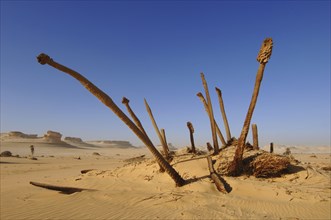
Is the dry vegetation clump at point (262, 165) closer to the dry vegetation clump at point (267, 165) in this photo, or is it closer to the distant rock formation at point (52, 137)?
the dry vegetation clump at point (267, 165)

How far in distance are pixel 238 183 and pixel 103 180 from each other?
450 centimetres

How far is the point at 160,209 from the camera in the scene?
5.42 metres

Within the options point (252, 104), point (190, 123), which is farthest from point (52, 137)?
point (252, 104)

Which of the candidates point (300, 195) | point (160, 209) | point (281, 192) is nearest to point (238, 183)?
point (281, 192)

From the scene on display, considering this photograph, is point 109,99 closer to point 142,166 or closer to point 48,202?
point 48,202

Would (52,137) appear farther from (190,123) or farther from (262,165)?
(262,165)

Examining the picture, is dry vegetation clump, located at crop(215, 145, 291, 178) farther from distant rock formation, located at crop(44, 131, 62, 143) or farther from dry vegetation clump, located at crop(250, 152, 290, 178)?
distant rock formation, located at crop(44, 131, 62, 143)

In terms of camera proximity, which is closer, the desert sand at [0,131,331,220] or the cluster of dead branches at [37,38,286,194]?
the desert sand at [0,131,331,220]

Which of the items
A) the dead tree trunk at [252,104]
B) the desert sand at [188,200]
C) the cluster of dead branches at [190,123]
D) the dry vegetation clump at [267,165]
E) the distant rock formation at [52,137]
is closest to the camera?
the desert sand at [188,200]

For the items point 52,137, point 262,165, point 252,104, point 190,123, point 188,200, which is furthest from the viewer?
point 52,137

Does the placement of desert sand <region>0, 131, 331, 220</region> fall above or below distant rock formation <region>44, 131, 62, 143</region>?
below

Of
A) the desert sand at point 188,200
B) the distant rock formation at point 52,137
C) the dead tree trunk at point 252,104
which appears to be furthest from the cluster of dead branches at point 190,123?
the distant rock formation at point 52,137

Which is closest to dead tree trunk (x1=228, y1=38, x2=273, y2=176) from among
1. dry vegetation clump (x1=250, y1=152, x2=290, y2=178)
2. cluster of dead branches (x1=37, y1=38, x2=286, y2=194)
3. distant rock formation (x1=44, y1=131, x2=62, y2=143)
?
cluster of dead branches (x1=37, y1=38, x2=286, y2=194)

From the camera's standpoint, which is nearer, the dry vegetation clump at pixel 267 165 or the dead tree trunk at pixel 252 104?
the dead tree trunk at pixel 252 104
